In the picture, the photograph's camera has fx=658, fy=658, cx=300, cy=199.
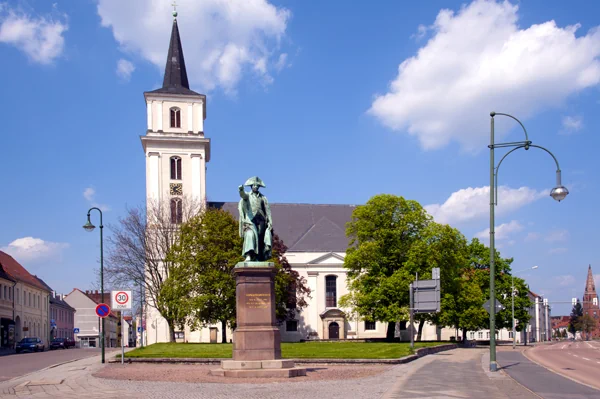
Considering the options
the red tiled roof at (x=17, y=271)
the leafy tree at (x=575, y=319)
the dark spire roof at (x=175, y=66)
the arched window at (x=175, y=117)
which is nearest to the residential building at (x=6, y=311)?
the red tiled roof at (x=17, y=271)

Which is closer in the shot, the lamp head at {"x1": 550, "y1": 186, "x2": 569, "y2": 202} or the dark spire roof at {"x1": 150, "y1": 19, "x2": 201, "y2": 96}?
the lamp head at {"x1": 550, "y1": 186, "x2": 569, "y2": 202}

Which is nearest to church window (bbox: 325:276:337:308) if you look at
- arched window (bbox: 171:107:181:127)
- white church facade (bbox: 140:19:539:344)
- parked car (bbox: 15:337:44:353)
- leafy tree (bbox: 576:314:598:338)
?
white church facade (bbox: 140:19:539:344)

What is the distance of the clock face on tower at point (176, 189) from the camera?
202 ft

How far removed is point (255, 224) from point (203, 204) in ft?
127

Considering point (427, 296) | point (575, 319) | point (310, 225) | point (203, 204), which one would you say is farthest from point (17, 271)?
point (575, 319)

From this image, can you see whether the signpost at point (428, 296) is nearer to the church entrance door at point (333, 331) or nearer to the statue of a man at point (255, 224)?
the statue of a man at point (255, 224)

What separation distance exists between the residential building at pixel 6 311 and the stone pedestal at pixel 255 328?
4966 centimetres

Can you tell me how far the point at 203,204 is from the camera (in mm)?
57969

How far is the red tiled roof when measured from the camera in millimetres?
67000

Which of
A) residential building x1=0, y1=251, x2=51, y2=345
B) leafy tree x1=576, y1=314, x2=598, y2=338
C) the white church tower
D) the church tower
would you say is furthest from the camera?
leafy tree x1=576, y1=314, x2=598, y2=338

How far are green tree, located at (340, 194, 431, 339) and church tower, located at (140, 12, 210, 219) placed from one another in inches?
643

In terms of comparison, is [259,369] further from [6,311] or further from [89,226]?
[6,311]

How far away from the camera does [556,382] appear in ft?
61.0

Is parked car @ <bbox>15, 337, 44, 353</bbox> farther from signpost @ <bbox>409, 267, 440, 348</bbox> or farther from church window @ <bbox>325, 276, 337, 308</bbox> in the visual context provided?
signpost @ <bbox>409, 267, 440, 348</bbox>
